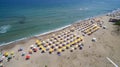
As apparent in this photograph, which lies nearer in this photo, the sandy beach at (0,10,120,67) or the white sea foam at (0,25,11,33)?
the sandy beach at (0,10,120,67)

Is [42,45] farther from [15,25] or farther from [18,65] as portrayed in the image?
[15,25]

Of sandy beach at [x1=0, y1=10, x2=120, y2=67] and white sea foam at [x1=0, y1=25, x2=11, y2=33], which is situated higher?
white sea foam at [x1=0, y1=25, x2=11, y2=33]

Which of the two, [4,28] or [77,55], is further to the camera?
[4,28]

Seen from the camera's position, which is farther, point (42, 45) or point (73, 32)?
point (73, 32)

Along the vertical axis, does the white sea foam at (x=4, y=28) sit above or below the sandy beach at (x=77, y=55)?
above

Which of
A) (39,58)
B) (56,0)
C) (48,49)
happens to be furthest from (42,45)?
(56,0)

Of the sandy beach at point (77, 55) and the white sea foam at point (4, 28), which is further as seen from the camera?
the white sea foam at point (4, 28)

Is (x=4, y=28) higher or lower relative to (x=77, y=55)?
higher

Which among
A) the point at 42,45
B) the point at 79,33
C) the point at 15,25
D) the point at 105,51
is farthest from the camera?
the point at 15,25

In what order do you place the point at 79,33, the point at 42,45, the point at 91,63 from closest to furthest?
the point at 91,63 → the point at 42,45 → the point at 79,33

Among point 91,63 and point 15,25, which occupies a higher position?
point 15,25

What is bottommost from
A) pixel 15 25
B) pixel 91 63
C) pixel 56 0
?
pixel 91 63
